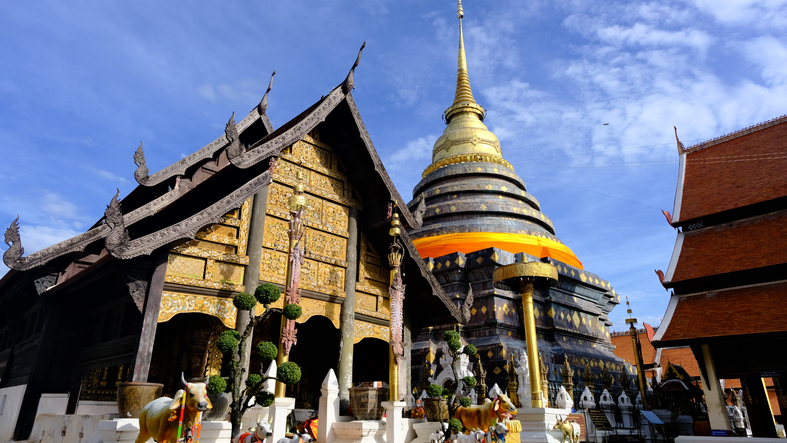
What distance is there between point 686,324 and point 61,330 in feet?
38.6

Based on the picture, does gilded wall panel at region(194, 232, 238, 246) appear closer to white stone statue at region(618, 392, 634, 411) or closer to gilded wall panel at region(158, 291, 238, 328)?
gilded wall panel at region(158, 291, 238, 328)

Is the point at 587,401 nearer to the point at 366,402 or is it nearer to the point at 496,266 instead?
the point at 496,266

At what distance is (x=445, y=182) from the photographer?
2308 cm

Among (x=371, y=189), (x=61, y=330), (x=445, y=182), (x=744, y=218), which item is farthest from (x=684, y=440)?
(x=445, y=182)

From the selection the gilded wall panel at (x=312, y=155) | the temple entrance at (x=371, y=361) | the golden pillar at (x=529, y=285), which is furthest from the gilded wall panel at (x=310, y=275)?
the golden pillar at (x=529, y=285)

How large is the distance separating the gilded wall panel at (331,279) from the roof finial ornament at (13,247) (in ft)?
15.3

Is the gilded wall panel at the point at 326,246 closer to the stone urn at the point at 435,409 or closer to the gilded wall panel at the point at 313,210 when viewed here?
the gilded wall panel at the point at 313,210

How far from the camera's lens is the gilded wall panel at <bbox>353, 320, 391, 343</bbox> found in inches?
371

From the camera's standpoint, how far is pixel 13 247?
769 cm

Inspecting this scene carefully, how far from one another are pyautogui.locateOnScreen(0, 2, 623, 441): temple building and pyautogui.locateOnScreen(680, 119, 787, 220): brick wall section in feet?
20.9

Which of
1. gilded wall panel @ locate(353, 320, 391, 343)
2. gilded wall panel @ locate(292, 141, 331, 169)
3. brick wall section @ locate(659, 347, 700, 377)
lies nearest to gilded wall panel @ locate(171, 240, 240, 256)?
gilded wall panel @ locate(292, 141, 331, 169)

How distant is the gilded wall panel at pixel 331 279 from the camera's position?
29.9 ft

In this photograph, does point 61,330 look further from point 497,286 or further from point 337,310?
point 497,286

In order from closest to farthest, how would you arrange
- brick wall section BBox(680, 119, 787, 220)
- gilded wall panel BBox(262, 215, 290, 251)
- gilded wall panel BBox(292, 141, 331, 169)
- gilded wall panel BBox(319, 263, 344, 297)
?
gilded wall panel BBox(262, 215, 290, 251) < gilded wall panel BBox(319, 263, 344, 297) < gilded wall panel BBox(292, 141, 331, 169) < brick wall section BBox(680, 119, 787, 220)
